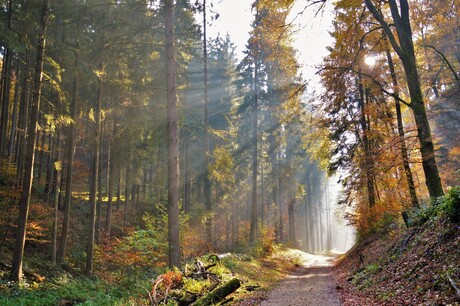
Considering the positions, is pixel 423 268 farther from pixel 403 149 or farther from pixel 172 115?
pixel 172 115

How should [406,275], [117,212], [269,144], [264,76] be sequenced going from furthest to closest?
[269,144], [117,212], [264,76], [406,275]

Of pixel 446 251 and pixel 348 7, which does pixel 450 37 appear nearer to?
pixel 348 7

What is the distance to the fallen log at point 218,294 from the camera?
798cm

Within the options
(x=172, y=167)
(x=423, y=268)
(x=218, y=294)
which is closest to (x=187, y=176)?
(x=172, y=167)

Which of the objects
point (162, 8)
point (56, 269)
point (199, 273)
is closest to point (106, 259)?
point (56, 269)

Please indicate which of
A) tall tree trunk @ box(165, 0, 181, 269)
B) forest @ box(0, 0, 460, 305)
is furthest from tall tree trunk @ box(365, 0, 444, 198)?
tall tree trunk @ box(165, 0, 181, 269)

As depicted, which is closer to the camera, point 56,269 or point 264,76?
point 56,269

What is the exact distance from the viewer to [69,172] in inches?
621

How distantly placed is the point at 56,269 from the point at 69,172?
14.8ft

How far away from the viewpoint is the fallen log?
7980 millimetres

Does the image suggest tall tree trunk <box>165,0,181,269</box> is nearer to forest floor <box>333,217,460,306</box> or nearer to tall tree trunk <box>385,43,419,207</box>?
forest floor <box>333,217,460,306</box>

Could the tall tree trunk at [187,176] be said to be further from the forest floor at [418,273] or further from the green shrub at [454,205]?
the green shrub at [454,205]

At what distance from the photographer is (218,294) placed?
8.45 metres

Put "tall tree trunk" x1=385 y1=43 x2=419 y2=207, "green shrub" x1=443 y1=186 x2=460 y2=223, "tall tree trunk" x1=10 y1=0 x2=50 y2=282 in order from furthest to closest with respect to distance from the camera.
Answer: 1. "tall tree trunk" x1=10 y1=0 x2=50 y2=282
2. "tall tree trunk" x1=385 y1=43 x2=419 y2=207
3. "green shrub" x1=443 y1=186 x2=460 y2=223
